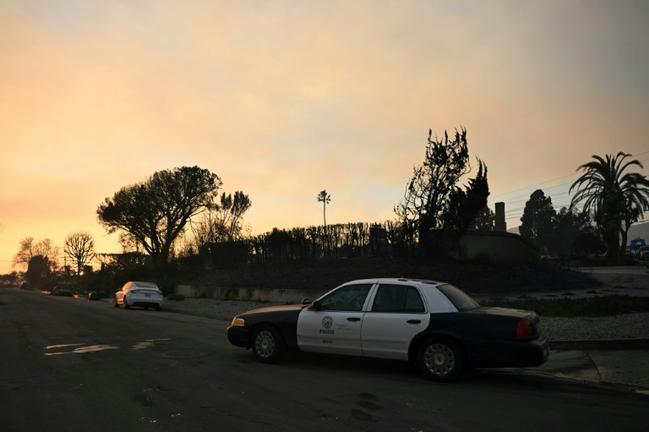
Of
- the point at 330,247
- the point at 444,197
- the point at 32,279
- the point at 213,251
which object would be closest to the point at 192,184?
the point at 213,251

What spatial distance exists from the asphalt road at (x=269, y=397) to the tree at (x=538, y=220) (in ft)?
321

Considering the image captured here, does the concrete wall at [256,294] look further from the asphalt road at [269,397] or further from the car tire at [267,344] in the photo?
the asphalt road at [269,397]

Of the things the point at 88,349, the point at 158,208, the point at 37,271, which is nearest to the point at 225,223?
the point at 158,208

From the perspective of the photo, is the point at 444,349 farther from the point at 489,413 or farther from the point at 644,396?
the point at 644,396

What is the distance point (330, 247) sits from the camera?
28.1m

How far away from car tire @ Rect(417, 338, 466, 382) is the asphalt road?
0.20 meters

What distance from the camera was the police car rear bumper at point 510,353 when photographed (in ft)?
23.7

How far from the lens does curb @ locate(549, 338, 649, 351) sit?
10.3 metres

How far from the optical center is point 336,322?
845 centimetres

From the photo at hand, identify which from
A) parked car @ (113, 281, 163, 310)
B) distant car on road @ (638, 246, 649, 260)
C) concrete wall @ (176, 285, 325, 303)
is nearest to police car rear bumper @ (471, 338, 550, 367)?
concrete wall @ (176, 285, 325, 303)

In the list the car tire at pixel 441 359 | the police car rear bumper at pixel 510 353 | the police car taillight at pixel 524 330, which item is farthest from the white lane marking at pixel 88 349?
the police car taillight at pixel 524 330

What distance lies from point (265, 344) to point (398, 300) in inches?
98.6

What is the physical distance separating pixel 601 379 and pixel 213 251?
3219 centimetres

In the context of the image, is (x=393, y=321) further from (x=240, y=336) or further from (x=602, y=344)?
(x=602, y=344)
